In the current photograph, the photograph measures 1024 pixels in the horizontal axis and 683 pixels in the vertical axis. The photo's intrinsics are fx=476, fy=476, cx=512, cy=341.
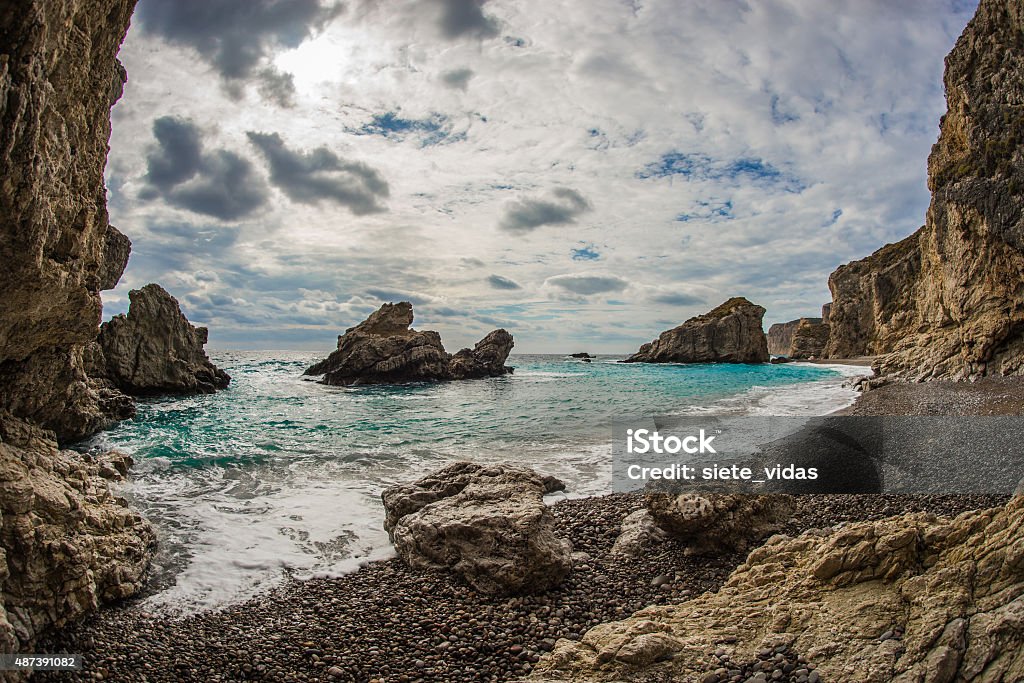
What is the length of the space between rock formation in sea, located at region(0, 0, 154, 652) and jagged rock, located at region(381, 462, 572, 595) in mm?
4242

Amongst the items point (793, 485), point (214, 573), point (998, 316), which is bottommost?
point (214, 573)

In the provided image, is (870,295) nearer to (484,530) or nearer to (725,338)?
(725,338)

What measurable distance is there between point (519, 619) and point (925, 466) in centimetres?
1016

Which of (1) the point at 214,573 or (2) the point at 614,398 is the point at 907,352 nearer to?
(2) the point at 614,398

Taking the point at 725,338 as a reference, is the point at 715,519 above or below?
below

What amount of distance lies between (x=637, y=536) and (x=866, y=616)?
4.20 meters

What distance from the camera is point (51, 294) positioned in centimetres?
697

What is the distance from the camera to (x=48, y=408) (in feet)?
32.9

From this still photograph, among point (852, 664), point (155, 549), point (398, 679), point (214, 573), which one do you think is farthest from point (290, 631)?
point (852, 664)

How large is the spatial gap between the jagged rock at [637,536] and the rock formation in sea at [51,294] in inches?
300

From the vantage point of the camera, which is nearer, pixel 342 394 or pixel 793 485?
pixel 793 485

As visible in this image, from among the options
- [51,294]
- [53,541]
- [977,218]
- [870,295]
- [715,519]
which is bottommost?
[715,519]

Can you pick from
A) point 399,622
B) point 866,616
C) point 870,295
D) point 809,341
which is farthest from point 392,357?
point 809,341

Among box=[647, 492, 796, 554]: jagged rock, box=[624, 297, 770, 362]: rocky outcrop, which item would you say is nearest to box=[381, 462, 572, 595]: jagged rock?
box=[647, 492, 796, 554]: jagged rock
